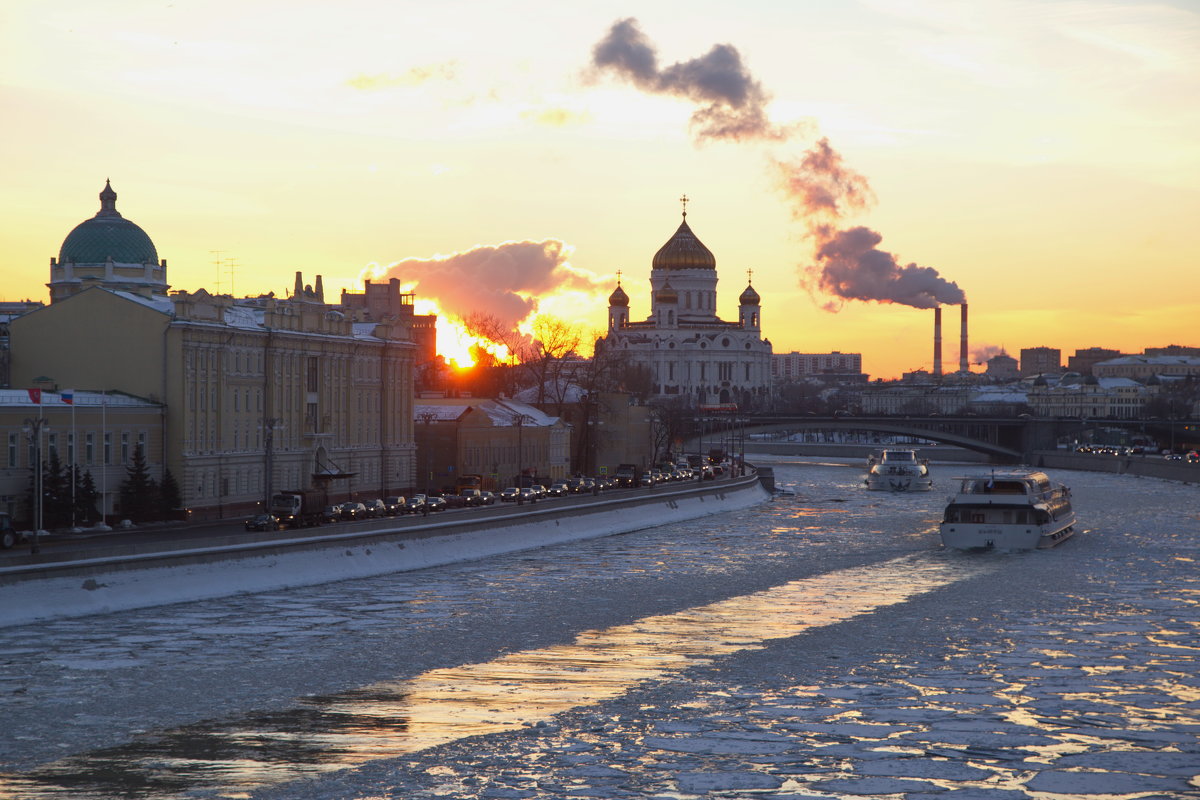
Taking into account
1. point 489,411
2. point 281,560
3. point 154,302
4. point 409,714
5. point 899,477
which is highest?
point 154,302

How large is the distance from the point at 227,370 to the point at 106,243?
48.8ft

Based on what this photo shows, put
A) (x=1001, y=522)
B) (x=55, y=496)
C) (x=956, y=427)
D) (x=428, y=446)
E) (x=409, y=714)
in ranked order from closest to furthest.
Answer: (x=409, y=714)
(x=55, y=496)
(x=1001, y=522)
(x=428, y=446)
(x=956, y=427)

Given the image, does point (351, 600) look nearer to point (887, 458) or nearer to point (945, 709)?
point (945, 709)

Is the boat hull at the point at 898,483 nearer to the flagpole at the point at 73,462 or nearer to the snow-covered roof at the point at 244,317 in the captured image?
the snow-covered roof at the point at 244,317

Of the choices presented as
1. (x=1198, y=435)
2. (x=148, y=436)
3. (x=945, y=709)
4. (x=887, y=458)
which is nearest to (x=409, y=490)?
(x=148, y=436)

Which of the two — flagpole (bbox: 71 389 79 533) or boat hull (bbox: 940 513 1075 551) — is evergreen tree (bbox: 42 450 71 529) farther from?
boat hull (bbox: 940 513 1075 551)

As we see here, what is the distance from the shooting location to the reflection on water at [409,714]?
65.4 feet

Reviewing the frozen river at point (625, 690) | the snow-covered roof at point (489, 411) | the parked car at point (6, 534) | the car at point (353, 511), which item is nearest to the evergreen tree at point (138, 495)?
the car at point (353, 511)

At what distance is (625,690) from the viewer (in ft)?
83.8

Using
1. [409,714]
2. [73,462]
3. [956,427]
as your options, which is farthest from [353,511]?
[956,427]

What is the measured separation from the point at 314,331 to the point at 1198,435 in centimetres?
10585

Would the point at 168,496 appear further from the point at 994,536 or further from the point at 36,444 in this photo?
the point at 994,536

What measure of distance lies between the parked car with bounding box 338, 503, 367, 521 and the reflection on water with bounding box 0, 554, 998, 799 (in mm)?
19299

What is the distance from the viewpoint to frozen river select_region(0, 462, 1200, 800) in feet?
64.7
